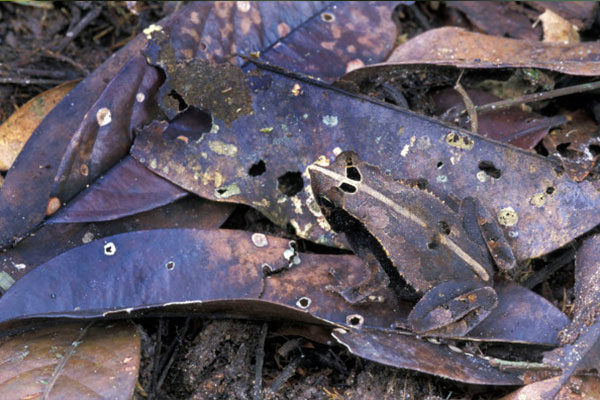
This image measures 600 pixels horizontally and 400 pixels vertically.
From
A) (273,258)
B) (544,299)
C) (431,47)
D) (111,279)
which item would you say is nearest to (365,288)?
(273,258)

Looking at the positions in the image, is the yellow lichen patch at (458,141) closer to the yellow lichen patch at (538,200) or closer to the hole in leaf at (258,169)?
the yellow lichen patch at (538,200)

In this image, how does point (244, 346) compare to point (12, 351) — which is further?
point (244, 346)

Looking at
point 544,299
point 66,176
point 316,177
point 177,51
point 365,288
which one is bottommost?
point 544,299

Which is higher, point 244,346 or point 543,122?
point 543,122

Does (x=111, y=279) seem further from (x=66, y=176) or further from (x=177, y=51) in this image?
(x=177, y=51)

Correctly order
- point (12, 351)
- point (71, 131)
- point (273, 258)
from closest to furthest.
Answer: point (12, 351) → point (273, 258) → point (71, 131)

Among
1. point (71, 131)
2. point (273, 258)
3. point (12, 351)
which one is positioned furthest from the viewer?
point (71, 131)

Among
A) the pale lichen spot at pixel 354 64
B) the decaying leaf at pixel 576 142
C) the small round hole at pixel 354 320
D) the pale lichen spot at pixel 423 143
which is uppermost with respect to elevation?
the pale lichen spot at pixel 354 64

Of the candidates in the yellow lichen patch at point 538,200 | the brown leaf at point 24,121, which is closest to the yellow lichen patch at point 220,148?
the brown leaf at point 24,121
